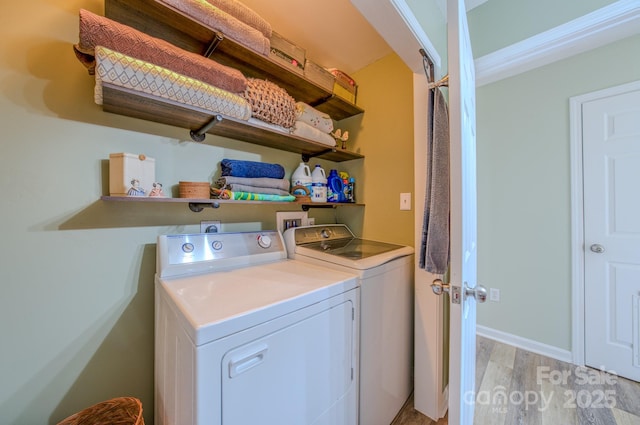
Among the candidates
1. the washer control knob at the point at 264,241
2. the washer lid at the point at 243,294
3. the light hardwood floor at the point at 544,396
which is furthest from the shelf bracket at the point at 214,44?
the light hardwood floor at the point at 544,396

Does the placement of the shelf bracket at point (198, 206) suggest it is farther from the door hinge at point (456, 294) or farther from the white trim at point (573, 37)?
the white trim at point (573, 37)

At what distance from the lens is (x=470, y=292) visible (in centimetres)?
81

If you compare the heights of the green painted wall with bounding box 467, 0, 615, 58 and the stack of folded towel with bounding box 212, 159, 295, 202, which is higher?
the green painted wall with bounding box 467, 0, 615, 58

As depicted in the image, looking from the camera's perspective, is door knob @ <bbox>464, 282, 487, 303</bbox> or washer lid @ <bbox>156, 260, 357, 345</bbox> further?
door knob @ <bbox>464, 282, 487, 303</bbox>

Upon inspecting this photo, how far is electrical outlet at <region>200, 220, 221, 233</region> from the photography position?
51.9 inches

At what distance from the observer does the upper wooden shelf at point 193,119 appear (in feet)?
3.05

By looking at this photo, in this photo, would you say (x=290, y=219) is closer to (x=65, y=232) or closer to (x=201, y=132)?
(x=201, y=132)

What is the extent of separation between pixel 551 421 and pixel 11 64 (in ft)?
10.4

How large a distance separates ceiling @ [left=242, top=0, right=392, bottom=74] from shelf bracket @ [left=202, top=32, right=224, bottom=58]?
1.43 feet

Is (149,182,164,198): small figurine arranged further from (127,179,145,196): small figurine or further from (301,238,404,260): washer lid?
(301,238,404,260): washer lid

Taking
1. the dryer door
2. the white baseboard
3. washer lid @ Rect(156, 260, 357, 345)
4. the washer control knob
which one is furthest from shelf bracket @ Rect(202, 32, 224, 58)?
the white baseboard

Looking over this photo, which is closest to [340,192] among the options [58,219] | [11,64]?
[58,219]

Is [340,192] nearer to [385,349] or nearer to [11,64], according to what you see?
[385,349]

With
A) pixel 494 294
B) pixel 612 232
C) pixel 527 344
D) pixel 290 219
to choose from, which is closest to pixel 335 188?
pixel 290 219
